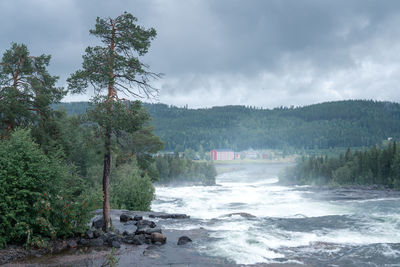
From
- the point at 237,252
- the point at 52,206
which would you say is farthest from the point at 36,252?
the point at 237,252

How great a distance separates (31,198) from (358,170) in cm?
10973

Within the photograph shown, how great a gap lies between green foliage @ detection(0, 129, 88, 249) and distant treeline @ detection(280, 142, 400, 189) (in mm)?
93536

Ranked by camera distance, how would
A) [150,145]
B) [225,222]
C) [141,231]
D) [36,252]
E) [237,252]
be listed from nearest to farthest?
[36,252], [237,252], [141,231], [225,222], [150,145]

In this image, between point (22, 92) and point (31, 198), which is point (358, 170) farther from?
point (31, 198)

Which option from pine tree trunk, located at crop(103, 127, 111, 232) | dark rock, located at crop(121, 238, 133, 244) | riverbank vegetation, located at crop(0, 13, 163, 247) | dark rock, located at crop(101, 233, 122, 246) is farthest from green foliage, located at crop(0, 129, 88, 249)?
dark rock, located at crop(121, 238, 133, 244)

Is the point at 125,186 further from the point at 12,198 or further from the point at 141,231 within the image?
the point at 12,198

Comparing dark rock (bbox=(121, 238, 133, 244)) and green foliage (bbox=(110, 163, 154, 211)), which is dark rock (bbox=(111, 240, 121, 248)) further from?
green foliage (bbox=(110, 163, 154, 211))

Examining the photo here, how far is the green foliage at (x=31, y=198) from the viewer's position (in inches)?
646

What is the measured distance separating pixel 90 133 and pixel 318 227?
20.1 metres

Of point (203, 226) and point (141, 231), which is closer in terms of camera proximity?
point (141, 231)

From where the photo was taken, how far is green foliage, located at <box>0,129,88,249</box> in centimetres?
1641

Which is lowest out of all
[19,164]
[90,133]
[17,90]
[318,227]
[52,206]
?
[318,227]

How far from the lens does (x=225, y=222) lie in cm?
3067

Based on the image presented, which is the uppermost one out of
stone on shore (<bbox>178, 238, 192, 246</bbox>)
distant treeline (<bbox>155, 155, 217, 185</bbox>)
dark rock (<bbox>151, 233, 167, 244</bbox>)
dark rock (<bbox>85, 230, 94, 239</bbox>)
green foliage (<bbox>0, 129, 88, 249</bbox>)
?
green foliage (<bbox>0, 129, 88, 249</bbox>)
